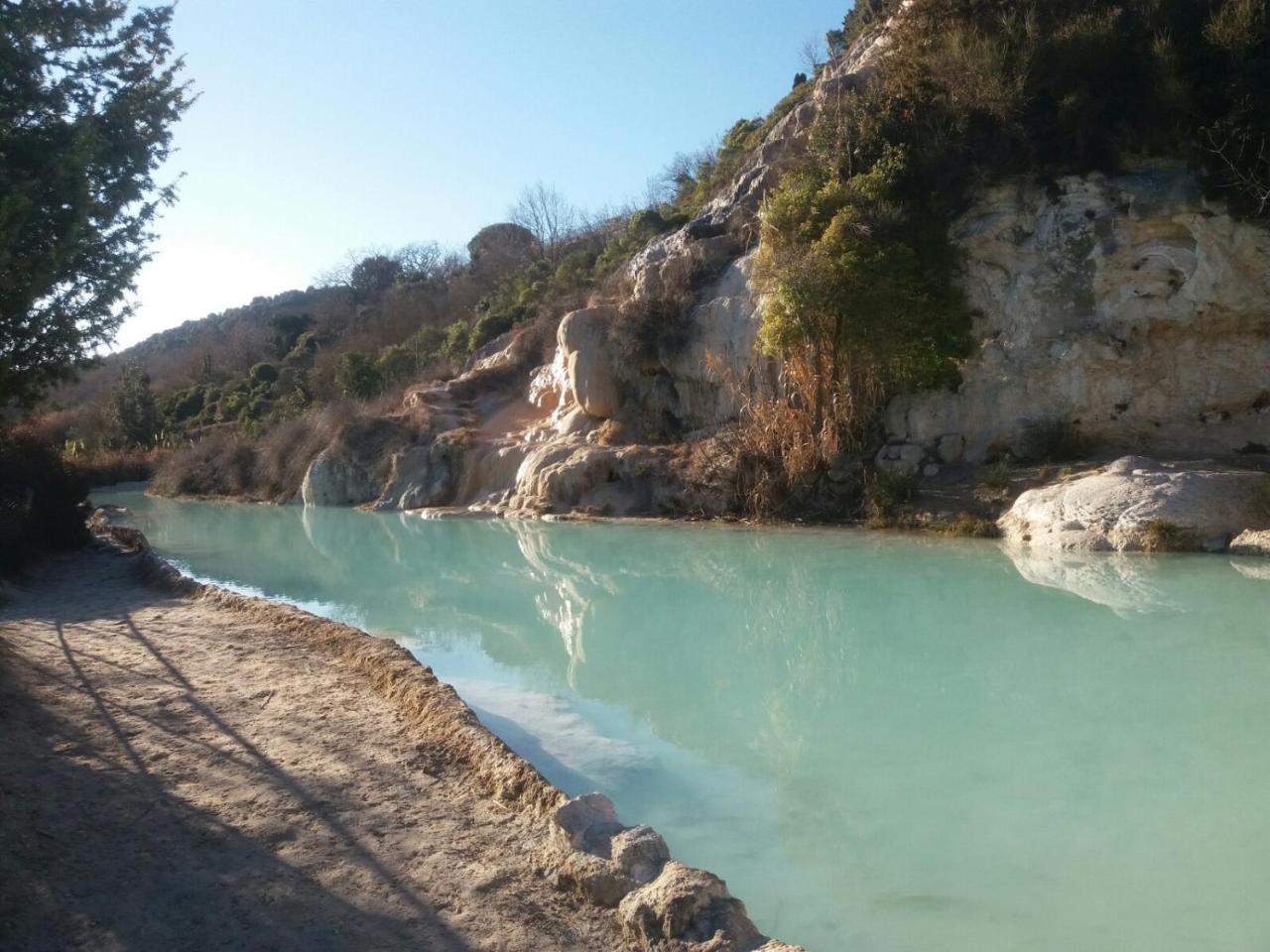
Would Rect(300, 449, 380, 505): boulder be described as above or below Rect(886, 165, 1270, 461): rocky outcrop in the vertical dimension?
below

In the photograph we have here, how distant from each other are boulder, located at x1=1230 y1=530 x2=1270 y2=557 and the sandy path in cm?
998

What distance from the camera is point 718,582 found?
40.1ft

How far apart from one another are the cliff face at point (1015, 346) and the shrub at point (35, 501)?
872 centimetres

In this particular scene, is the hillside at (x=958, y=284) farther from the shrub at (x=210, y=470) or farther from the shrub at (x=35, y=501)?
the shrub at (x=210, y=470)

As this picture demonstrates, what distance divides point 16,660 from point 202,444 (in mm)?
31195

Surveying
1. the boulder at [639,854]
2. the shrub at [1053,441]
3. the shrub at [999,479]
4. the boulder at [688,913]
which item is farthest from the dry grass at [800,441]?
the boulder at [688,913]

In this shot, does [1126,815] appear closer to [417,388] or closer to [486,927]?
[486,927]

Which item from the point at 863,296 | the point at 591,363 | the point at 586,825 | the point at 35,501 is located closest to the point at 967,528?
the point at 863,296

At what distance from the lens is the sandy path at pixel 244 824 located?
361 cm

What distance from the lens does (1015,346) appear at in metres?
16.9

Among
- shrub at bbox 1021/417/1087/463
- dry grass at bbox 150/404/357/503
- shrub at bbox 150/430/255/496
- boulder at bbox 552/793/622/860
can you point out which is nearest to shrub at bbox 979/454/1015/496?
shrub at bbox 1021/417/1087/463

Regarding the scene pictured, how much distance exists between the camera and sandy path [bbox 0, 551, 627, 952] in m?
3.61

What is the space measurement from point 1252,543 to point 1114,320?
5.48 metres

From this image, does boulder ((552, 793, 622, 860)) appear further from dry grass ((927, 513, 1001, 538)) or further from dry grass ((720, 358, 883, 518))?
dry grass ((720, 358, 883, 518))
